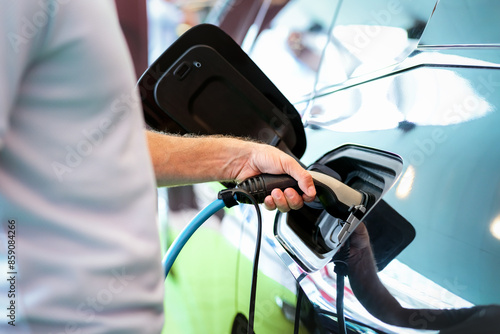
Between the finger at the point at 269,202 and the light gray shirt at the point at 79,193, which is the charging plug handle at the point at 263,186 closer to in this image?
the finger at the point at 269,202

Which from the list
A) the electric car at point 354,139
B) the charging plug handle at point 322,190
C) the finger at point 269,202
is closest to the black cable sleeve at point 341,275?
the electric car at point 354,139

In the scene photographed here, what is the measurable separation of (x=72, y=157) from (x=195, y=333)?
Result: 99cm

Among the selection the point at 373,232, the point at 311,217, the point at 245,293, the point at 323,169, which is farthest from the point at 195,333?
the point at 373,232

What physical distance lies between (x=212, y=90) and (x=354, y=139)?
0.43m

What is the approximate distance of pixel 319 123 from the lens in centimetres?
113

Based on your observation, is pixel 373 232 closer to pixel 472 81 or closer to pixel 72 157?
pixel 472 81

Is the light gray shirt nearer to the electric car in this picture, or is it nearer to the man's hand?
the electric car

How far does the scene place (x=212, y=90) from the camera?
4.25 feet

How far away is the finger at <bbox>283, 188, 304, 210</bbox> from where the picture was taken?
101cm

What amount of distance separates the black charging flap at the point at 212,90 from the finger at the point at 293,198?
26cm

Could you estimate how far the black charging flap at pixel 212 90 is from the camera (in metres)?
1.28

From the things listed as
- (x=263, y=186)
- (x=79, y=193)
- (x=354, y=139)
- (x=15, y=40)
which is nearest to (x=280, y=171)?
(x=263, y=186)

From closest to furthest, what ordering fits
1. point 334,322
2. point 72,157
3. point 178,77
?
point 72,157, point 334,322, point 178,77

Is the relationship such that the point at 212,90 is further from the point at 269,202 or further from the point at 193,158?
the point at 269,202
